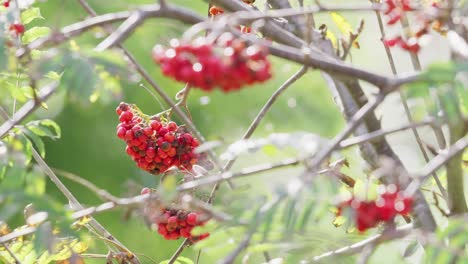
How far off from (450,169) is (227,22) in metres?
0.54

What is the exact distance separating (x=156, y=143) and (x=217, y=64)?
2.07 feet

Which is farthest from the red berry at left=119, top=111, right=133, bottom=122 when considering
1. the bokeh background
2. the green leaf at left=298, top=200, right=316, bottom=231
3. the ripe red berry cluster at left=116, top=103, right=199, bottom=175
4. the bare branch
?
the bokeh background

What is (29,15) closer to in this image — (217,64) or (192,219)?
(192,219)

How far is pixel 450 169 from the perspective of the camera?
130cm

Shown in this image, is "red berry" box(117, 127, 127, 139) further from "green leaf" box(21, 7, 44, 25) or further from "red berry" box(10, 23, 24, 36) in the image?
"red berry" box(10, 23, 24, 36)

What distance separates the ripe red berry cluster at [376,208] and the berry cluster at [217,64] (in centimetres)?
17

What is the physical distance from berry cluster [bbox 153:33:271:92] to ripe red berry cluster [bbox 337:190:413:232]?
170 mm

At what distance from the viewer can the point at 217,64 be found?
89cm

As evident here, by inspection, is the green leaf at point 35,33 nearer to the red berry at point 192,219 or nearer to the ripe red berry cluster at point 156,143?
the ripe red berry cluster at point 156,143

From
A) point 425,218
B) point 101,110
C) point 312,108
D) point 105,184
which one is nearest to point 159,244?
point 105,184

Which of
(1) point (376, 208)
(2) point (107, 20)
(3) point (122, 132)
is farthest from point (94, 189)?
(3) point (122, 132)

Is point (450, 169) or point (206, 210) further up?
point (206, 210)

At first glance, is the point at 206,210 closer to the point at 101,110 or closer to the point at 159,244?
the point at 159,244

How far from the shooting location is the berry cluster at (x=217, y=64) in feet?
2.92
